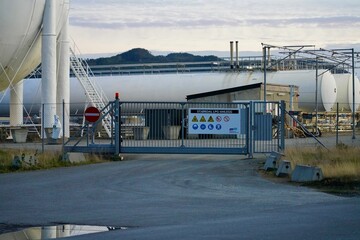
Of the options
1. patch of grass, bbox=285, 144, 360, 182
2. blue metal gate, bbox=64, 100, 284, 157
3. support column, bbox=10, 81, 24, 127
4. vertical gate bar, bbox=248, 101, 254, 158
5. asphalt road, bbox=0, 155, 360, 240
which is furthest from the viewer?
support column, bbox=10, 81, 24, 127

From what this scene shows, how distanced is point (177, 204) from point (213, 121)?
44.5 ft

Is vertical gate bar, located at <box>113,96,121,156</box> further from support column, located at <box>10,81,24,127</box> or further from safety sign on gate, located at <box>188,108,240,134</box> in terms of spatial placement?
support column, located at <box>10,81,24,127</box>

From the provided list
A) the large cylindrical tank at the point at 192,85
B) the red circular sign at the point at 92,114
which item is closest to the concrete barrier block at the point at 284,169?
the red circular sign at the point at 92,114

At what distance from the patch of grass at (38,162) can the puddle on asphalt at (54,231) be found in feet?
36.1

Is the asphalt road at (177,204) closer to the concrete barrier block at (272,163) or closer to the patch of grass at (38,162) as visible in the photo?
the concrete barrier block at (272,163)

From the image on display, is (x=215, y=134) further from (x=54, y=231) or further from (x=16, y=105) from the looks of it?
(x=54, y=231)

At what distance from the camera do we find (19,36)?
3070cm

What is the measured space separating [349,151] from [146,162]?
6844mm

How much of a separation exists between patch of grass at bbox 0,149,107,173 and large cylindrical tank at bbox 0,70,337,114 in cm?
2982

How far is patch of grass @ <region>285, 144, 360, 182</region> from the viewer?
59.0 feet

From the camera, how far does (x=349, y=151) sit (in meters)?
24.9

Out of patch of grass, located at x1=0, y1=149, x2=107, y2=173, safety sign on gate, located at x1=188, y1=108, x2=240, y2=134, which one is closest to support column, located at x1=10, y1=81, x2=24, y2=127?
patch of grass, located at x1=0, y1=149, x2=107, y2=173

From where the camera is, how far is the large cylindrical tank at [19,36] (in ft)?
97.7

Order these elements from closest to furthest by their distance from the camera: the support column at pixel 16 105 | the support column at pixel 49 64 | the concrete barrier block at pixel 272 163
→ the concrete barrier block at pixel 272 163 → the support column at pixel 49 64 → the support column at pixel 16 105
